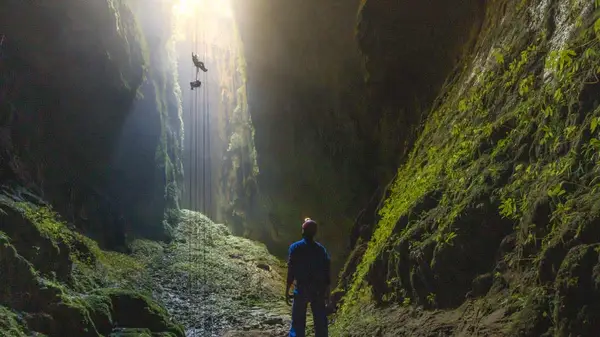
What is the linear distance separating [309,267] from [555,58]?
417cm

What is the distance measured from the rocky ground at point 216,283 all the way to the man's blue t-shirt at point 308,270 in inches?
167

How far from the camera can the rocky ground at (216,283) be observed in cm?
1094

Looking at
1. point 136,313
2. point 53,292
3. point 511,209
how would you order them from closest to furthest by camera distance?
point 511,209 < point 53,292 < point 136,313

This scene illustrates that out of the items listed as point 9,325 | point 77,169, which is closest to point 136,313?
point 9,325

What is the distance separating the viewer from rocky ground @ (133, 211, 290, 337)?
1094 cm

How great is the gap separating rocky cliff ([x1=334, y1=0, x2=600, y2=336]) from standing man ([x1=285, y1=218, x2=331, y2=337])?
1182 millimetres

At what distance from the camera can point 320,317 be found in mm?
5949

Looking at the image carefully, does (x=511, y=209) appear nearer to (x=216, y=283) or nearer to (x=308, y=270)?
(x=308, y=270)

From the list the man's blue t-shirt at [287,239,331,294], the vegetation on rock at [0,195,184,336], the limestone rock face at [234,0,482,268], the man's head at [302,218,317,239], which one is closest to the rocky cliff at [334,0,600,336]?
the man's blue t-shirt at [287,239,331,294]

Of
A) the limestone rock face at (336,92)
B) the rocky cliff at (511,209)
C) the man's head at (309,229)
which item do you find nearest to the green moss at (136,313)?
the rocky cliff at (511,209)

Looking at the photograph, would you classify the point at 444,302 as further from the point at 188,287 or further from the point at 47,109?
the point at 47,109

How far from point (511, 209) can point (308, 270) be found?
259cm

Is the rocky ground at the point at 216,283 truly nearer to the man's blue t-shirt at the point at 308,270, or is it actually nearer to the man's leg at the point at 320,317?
the man's leg at the point at 320,317

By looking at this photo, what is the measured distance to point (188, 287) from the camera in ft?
45.9
